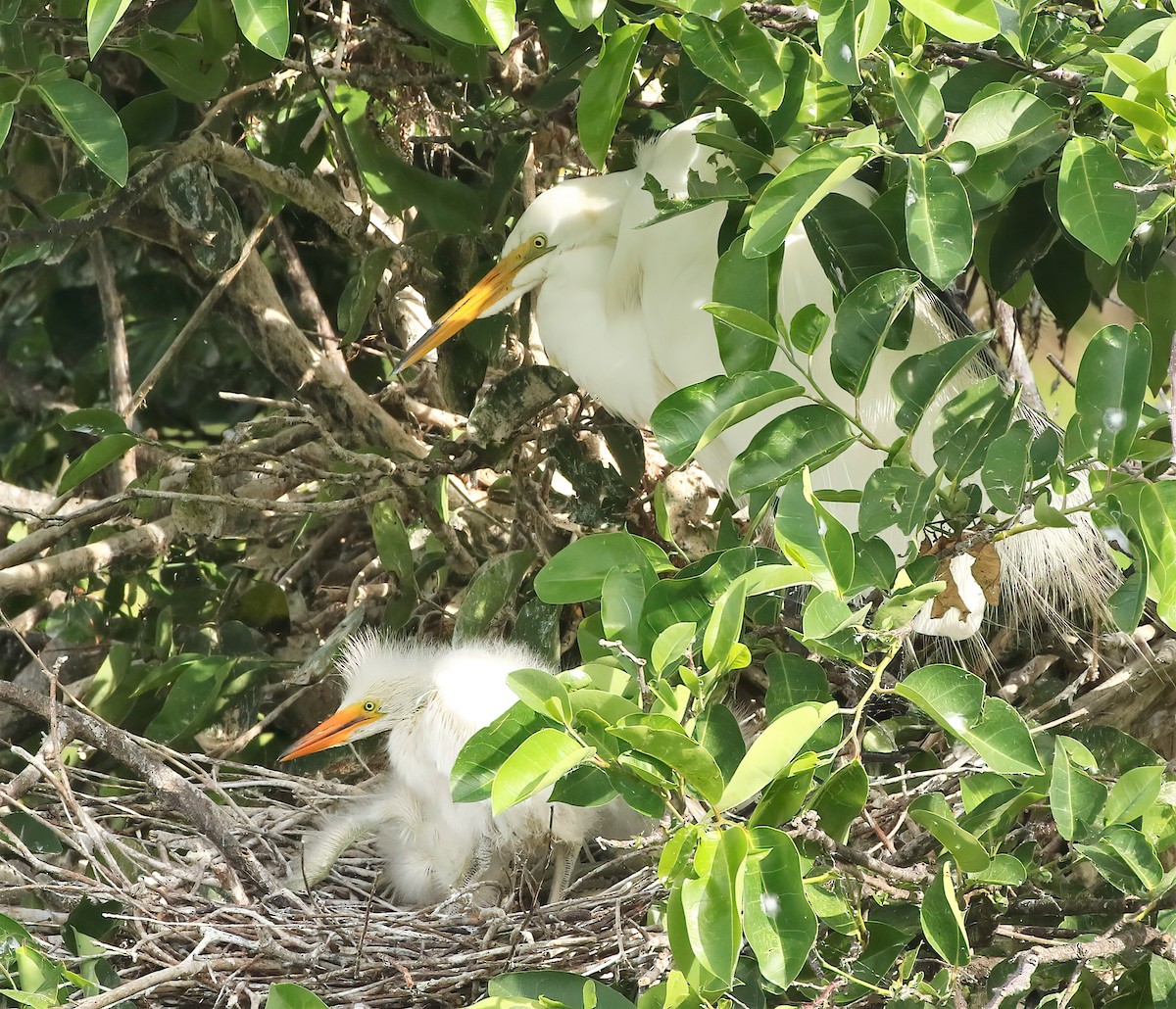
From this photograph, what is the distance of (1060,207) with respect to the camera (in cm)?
92

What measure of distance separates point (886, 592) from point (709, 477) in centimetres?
114

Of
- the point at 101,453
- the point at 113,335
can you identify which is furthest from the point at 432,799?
the point at 113,335

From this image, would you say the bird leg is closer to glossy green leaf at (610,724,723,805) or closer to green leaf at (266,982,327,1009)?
green leaf at (266,982,327,1009)

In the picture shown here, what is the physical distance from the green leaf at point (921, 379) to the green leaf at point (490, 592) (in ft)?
3.12

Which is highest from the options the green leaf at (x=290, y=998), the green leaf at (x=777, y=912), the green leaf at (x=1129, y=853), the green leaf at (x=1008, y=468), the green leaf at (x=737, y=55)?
the green leaf at (x=737, y=55)

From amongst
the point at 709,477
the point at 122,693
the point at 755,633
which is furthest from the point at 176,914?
the point at 709,477

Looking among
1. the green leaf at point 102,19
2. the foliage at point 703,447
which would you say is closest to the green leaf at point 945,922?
the foliage at point 703,447

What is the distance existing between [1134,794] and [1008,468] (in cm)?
28

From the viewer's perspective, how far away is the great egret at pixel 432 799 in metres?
1.57

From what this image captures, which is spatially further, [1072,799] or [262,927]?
[262,927]

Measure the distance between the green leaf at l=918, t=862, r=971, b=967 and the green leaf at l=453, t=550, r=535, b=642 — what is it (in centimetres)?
95

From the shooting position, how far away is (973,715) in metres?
0.86

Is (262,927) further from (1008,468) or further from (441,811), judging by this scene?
(1008,468)

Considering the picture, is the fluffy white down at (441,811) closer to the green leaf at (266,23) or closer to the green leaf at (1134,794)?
the green leaf at (1134,794)
